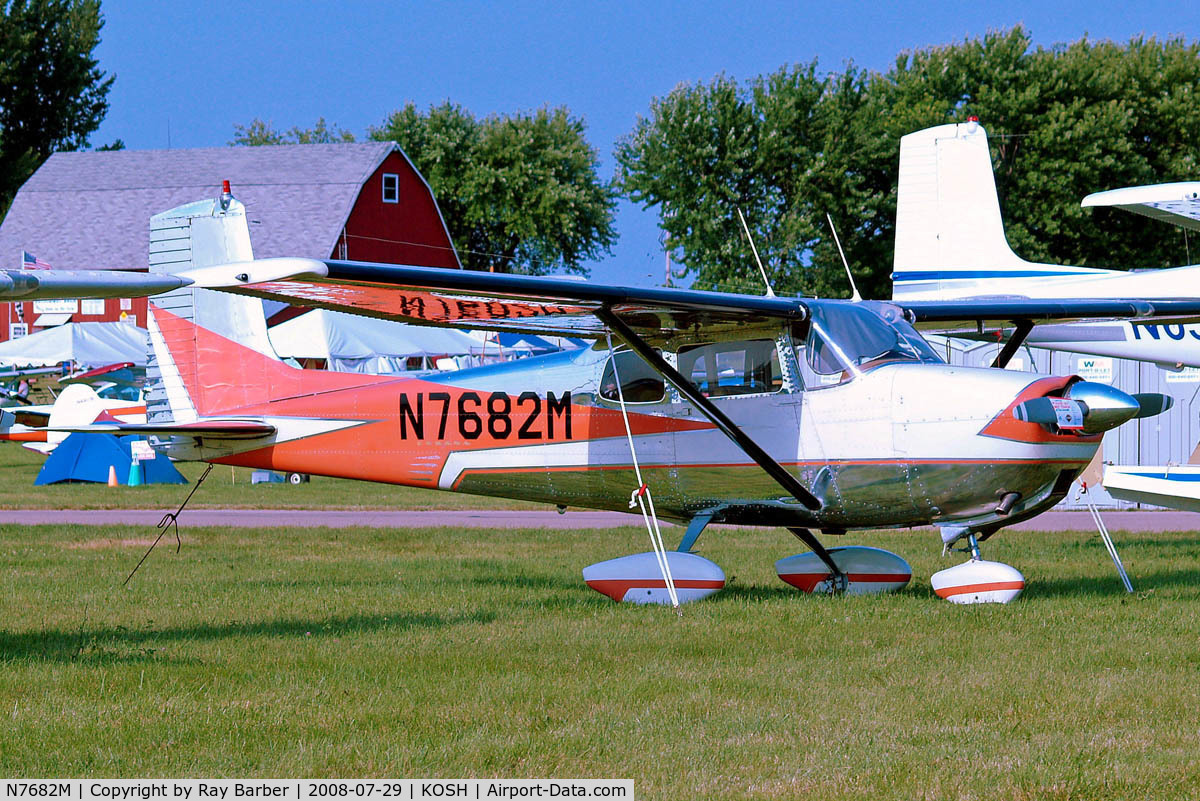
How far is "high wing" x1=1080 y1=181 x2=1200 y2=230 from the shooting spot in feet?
49.6

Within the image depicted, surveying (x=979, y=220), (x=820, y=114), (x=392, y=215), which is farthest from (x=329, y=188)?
(x=979, y=220)

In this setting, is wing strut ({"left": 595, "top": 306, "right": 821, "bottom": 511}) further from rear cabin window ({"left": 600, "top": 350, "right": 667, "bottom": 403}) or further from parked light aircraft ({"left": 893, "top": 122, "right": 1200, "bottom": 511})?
parked light aircraft ({"left": 893, "top": 122, "right": 1200, "bottom": 511})

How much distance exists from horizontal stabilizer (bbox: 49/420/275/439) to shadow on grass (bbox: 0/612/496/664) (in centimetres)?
234

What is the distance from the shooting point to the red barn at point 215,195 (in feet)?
175

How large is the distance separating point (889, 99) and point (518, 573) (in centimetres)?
4672

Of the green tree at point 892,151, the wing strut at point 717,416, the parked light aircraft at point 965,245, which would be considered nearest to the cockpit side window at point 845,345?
the wing strut at point 717,416

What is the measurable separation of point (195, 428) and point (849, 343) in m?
5.48

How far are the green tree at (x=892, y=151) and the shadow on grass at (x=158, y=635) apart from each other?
39.5 m

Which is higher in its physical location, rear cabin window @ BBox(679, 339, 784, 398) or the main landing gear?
rear cabin window @ BBox(679, 339, 784, 398)

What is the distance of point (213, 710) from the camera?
20.5ft

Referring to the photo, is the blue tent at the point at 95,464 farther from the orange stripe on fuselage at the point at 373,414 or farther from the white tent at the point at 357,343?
the orange stripe on fuselage at the point at 373,414

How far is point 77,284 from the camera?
6.74 m

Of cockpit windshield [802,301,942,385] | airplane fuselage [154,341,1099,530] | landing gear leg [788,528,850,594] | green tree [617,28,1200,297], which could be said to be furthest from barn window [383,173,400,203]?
cockpit windshield [802,301,942,385]

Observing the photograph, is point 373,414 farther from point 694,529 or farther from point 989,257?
point 989,257
